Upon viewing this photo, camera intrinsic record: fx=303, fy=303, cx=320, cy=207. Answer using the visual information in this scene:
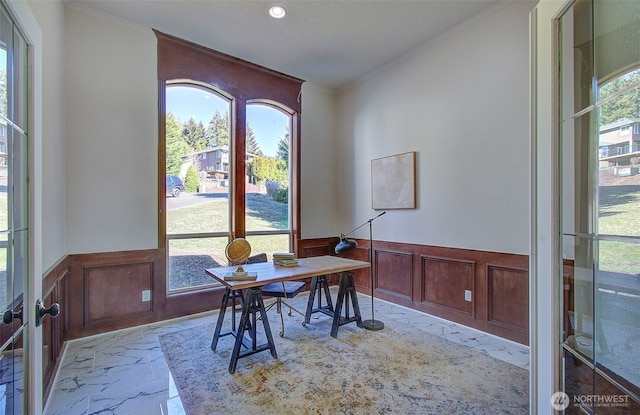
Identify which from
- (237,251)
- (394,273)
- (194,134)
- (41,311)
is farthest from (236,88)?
(41,311)

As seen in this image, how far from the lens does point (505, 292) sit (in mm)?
2893

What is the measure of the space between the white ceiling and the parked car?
158 centimetres

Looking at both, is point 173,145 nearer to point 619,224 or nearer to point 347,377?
Answer: point 347,377

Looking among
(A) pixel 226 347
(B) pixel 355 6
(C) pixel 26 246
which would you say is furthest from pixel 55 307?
(B) pixel 355 6

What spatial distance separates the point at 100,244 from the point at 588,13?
3866 millimetres

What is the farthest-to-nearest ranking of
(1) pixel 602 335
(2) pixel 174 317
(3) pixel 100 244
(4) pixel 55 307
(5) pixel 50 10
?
(2) pixel 174 317, (3) pixel 100 244, (5) pixel 50 10, (1) pixel 602 335, (4) pixel 55 307

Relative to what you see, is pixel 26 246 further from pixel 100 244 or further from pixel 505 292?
pixel 505 292

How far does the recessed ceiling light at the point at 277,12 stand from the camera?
2.87 m

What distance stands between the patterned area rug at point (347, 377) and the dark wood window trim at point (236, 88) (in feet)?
5.12

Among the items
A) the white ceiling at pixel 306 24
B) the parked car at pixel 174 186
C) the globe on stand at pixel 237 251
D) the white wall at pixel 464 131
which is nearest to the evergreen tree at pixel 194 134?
the parked car at pixel 174 186

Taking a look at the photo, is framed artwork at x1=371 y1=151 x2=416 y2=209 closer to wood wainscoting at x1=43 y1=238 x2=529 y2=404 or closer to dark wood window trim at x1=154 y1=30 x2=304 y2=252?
wood wainscoting at x1=43 y1=238 x2=529 y2=404

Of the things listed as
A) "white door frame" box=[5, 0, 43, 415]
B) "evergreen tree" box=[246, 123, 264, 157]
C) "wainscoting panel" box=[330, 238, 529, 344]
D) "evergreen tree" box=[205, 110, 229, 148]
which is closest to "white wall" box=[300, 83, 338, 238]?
"evergreen tree" box=[246, 123, 264, 157]

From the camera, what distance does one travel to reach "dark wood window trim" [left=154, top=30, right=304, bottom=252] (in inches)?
131

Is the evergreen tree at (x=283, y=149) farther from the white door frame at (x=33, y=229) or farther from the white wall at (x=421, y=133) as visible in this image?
the white door frame at (x=33, y=229)
